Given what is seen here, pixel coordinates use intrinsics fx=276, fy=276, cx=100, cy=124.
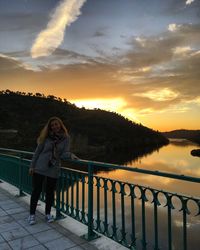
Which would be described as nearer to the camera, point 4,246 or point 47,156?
point 4,246

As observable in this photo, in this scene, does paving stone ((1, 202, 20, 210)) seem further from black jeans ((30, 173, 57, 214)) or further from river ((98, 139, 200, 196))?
river ((98, 139, 200, 196))

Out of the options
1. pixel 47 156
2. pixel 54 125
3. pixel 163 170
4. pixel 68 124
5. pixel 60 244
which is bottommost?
pixel 163 170

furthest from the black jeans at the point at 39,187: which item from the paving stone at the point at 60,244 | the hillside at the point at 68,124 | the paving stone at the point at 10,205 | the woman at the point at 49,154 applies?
the hillside at the point at 68,124

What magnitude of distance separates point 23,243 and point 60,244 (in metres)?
0.53

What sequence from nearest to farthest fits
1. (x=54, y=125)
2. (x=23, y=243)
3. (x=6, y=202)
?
(x=23, y=243) < (x=54, y=125) < (x=6, y=202)

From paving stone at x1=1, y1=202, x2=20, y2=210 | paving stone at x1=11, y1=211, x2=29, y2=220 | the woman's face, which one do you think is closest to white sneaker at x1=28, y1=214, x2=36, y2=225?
paving stone at x1=11, y1=211, x2=29, y2=220

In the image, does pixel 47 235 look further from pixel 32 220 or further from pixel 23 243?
pixel 32 220

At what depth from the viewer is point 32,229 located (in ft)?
14.6

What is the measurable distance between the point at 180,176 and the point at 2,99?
93217 millimetres

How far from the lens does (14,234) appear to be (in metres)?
4.24

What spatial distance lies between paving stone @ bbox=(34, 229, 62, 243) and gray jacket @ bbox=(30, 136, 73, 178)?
89 centimetres

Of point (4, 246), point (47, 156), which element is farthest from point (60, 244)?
point (47, 156)

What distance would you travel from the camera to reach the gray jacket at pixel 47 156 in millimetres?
4629

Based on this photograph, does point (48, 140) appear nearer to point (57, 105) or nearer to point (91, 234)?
point (91, 234)
